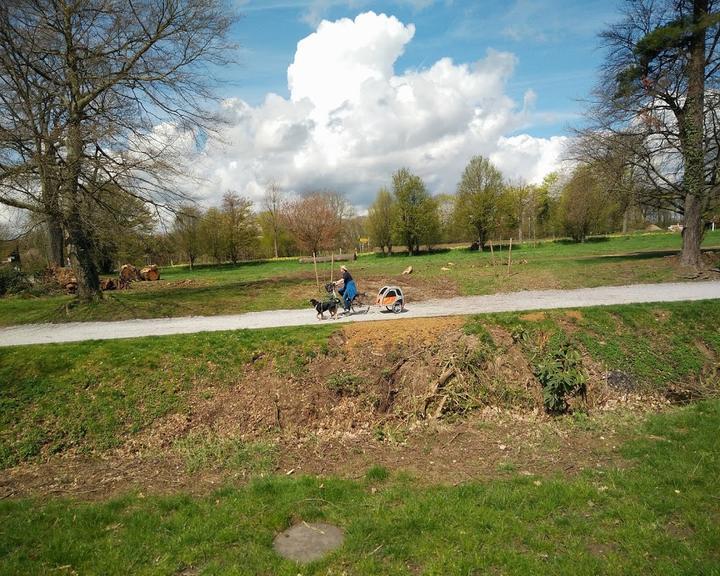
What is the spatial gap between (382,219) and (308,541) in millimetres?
47127

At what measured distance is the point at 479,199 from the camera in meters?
46.8

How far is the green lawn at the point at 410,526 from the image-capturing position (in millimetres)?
4301

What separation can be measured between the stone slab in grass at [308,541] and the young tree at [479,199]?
44.4 m

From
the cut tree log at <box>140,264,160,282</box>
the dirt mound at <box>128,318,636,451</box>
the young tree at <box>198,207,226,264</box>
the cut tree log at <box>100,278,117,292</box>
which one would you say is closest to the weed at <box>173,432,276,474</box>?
the dirt mound at <box>128,318,636,451</box>

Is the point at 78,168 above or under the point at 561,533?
above

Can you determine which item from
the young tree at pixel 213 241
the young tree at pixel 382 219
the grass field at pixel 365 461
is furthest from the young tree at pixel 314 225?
the grass field at pixel 365 461

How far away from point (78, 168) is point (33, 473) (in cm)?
1071

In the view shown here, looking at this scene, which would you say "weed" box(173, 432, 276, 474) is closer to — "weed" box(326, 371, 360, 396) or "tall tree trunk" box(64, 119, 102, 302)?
"weed" box(326, 371, 360, 396)

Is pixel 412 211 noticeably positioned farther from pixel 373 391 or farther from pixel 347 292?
pixel 373 391

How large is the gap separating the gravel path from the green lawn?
597cm

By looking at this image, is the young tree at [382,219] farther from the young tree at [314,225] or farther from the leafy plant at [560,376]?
the leafy plant at [560,376]

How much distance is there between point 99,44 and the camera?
50.0 feet

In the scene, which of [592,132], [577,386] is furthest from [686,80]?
[577,386]

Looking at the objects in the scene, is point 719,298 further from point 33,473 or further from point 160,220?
point 160,220
